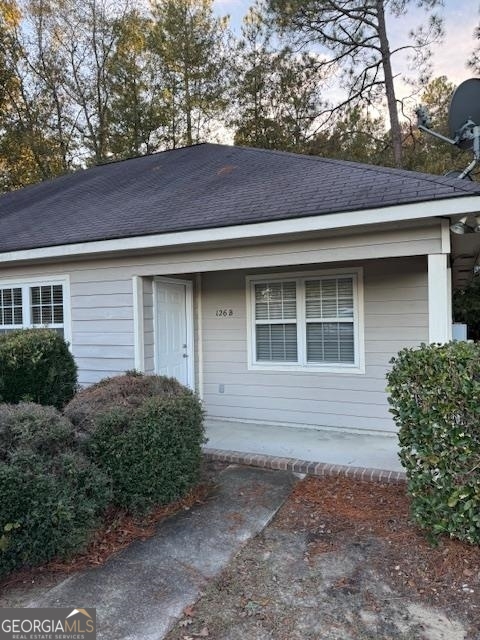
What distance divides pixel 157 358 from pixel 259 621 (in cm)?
428

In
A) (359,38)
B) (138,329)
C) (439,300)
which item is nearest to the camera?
(439,300)

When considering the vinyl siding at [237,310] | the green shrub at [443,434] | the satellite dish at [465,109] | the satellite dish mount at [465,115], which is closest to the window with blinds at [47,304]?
the vinyl siding at [237,310]

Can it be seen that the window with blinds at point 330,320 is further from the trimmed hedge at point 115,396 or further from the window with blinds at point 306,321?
the trimmed hedge at point 115,396

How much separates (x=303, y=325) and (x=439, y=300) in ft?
7.30

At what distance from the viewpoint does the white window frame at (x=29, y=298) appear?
6.66 m

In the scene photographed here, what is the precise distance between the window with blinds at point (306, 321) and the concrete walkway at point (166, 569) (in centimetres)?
245

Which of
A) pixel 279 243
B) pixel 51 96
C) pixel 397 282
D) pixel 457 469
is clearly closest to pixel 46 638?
pixel 457 469

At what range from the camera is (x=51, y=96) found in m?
18.9

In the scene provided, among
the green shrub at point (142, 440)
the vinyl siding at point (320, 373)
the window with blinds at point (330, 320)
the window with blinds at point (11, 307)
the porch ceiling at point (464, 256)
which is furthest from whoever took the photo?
the window with blinds at point (11, 307)

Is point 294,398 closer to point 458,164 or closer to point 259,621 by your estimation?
point 259,621

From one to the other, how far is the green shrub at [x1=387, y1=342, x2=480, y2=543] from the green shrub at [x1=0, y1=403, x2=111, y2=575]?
2.20m

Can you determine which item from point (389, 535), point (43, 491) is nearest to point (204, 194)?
point (43, 491)

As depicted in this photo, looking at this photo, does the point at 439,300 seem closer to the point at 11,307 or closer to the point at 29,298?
the point at 29,298

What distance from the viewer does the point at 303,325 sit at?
643 centimetres
